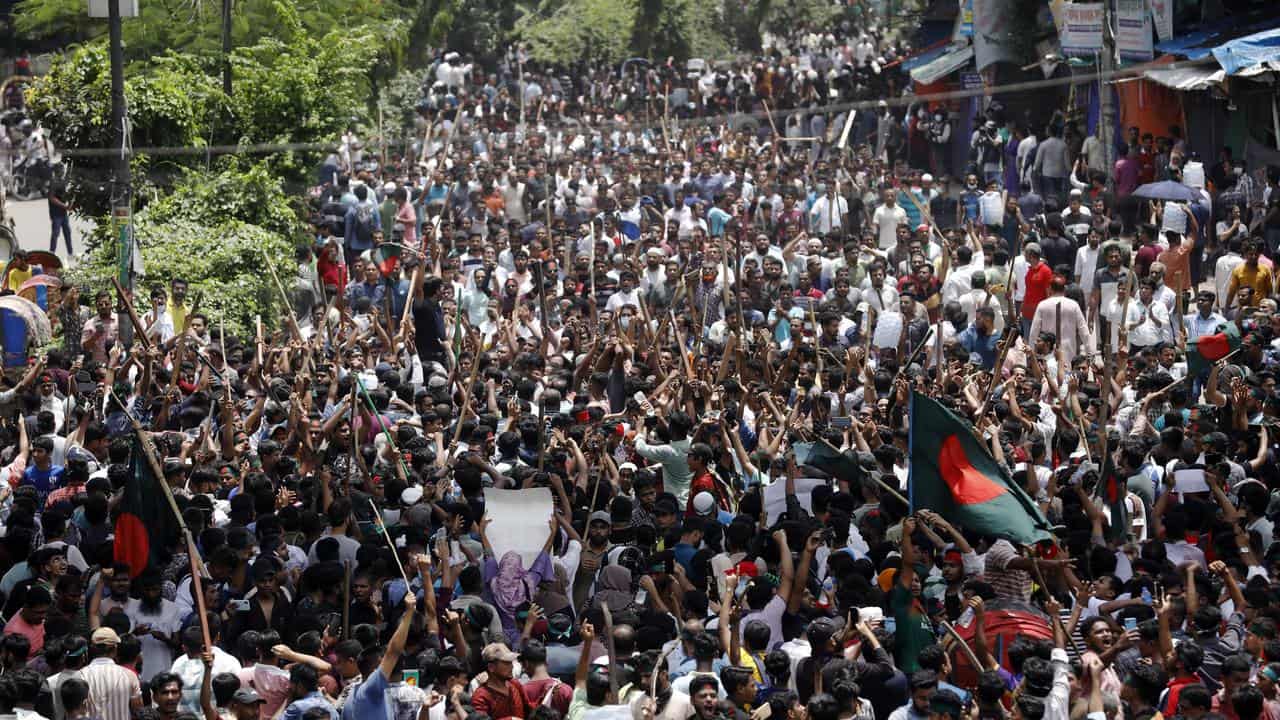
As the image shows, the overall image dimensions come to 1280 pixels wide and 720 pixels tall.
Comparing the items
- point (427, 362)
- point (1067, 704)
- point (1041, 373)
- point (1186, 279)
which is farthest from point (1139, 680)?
point (1186, 279)

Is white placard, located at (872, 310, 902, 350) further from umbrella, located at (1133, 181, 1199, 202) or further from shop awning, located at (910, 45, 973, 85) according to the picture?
shop awning, located at (910, 45, 973, 85)

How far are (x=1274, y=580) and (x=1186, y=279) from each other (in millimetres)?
7506

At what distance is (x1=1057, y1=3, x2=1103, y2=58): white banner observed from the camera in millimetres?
21797

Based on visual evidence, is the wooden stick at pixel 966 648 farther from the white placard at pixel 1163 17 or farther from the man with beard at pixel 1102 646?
the white placard at pixel 1163 17

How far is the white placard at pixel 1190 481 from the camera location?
10.3 meters

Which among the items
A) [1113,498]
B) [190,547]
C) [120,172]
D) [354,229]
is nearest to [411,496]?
[190,547]

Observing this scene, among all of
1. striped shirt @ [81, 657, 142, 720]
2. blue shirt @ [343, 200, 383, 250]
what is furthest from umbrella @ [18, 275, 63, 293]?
striped shirt @ [81, 657, 142, 720]

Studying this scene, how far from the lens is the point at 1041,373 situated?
1270 centimetres

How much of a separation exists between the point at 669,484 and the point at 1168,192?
27.2 feet

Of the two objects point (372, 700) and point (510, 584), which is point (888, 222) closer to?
point (510, 584)

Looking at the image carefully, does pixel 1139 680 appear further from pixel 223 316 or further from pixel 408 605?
pixel 223 316

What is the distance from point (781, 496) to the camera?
1048 cm

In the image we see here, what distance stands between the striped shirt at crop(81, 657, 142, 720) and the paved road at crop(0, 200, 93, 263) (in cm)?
1580

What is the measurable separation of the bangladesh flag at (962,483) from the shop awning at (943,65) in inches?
754
